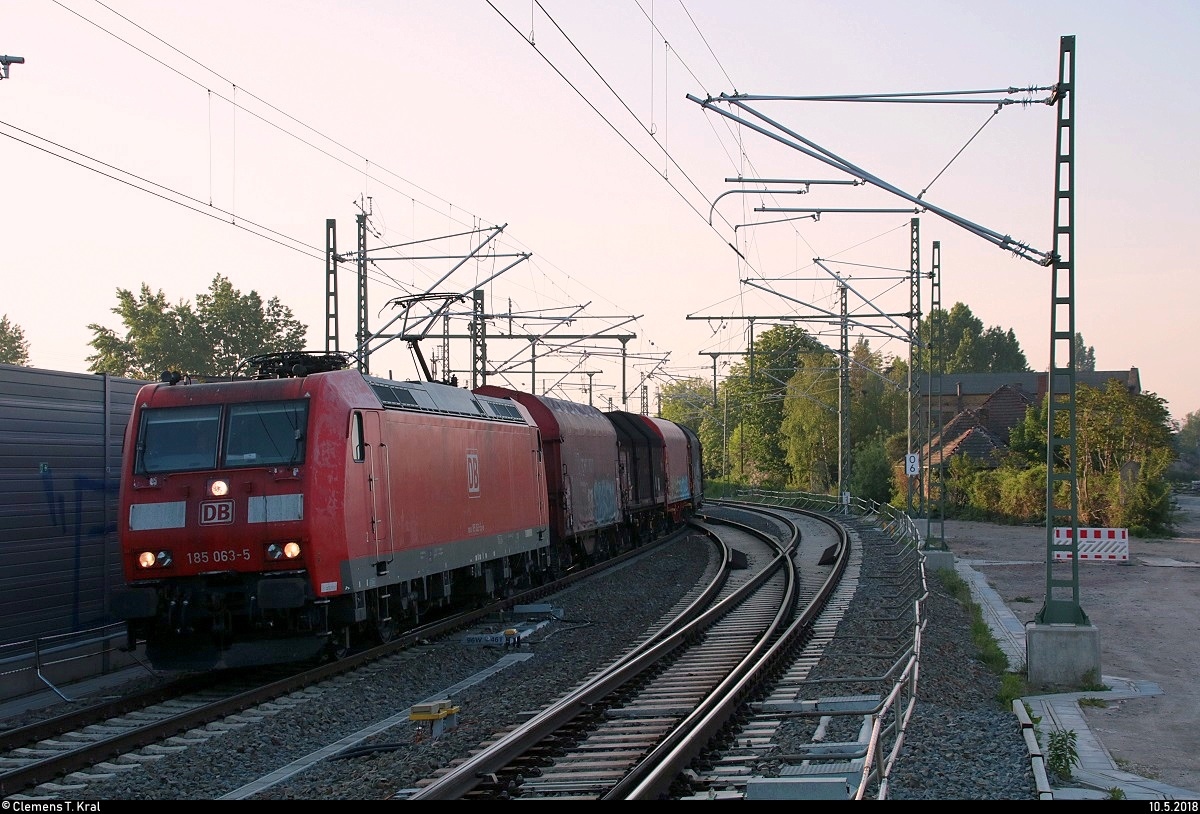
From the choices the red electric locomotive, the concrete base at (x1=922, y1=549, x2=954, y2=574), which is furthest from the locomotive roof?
the concrete base at (x1=922, y1=549, x2=954, y2=574)

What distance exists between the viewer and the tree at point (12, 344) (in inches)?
4210

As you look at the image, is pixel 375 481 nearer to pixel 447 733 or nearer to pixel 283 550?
pixel 283 550

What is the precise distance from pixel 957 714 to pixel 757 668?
7.73 ft

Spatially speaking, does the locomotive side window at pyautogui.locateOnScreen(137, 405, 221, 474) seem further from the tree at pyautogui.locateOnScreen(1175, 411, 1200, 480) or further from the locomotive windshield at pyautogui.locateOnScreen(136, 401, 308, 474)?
the tree at pyautogui.locateOnScreen(1175, 411, 1200, 480)

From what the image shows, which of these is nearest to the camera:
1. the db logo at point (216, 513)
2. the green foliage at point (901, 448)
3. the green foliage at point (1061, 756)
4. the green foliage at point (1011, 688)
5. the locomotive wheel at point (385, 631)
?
the green foliage at point (1061, 756)

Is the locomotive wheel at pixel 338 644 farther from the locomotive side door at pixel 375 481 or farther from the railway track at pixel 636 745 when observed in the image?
the locomotive side door at pixel 375 481

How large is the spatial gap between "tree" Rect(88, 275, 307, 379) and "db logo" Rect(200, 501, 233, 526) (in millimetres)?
61788

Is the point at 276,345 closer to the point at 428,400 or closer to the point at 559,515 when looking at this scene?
the point at 559,515

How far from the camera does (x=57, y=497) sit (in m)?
13.5

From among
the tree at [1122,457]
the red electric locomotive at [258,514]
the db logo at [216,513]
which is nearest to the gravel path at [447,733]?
the red electric locomotive at [258,514]

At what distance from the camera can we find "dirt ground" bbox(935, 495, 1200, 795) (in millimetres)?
10820

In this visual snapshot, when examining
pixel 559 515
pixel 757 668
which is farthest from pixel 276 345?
pixel 757 668

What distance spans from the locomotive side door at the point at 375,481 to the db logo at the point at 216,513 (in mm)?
1430
